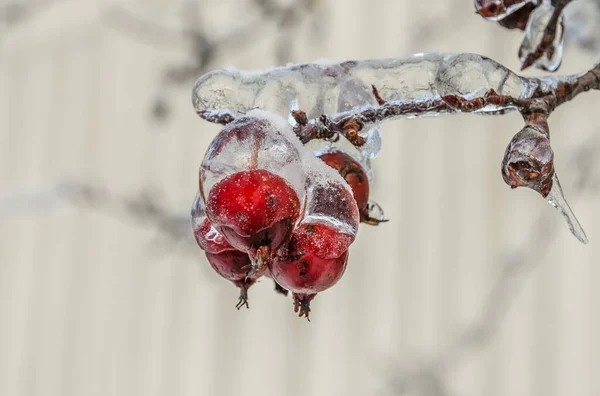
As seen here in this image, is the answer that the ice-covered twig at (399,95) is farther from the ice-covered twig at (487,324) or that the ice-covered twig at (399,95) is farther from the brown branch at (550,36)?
the ice-covered twig at (487,324)

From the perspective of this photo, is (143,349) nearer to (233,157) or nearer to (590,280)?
(590,280)

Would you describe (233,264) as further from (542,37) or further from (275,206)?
(542,37)

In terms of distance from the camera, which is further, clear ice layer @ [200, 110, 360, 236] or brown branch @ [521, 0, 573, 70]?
brown branch @ [521, 0, 573, 70]

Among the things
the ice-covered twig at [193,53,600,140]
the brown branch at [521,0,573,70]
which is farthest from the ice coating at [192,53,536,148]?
the brown branch at [521,0,573,70]

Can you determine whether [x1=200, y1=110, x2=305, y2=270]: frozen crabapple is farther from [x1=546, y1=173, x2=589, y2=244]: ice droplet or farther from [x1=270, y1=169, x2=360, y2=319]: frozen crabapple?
[x1=546, y1=173, x2=589, y2=244]: ice droplet

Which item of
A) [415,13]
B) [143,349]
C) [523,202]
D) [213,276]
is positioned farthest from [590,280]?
[143,349]
